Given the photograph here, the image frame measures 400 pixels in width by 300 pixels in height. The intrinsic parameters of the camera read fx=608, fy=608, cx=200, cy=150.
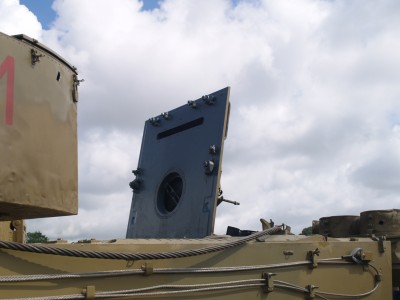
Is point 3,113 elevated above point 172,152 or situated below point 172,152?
below

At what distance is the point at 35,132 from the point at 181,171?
3524mm

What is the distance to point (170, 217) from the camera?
7000 millimetres

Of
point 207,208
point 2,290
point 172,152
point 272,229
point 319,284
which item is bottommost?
point 2,290

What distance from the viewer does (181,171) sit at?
23.3 feet

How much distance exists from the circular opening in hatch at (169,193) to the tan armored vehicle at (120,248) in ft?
2.28

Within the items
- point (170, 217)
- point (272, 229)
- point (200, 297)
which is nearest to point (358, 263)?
point (272, 229)

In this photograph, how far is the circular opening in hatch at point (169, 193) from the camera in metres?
7.16

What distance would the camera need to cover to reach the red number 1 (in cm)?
352

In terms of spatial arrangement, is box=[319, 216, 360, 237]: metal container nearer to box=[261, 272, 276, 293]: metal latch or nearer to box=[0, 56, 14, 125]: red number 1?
box=[261, 272, 276, 293]: metal latch

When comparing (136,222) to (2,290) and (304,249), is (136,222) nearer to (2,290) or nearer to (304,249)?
(304,249)

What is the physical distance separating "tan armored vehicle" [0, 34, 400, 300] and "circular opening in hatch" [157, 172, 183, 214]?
694 millimetres

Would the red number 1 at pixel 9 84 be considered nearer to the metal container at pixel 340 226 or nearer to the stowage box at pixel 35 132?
the stowage box at pixel 35 132

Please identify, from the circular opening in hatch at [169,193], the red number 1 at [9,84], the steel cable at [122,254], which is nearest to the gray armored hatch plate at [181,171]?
the circular opening in hatch at [169,193]

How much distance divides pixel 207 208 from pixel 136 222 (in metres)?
1.46
